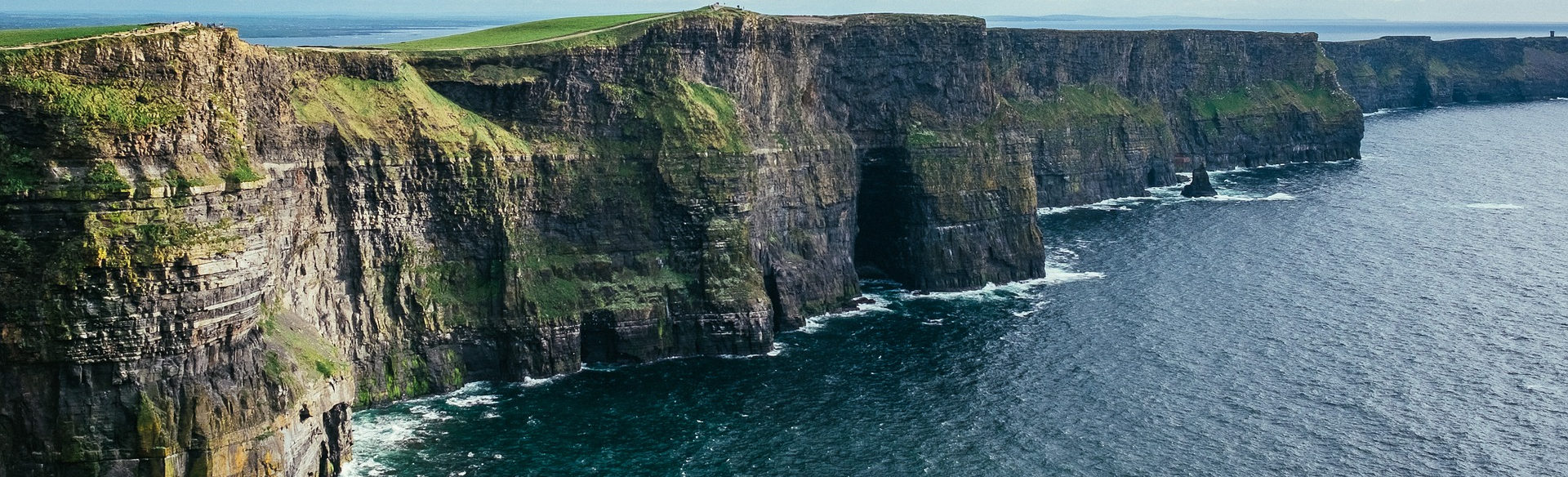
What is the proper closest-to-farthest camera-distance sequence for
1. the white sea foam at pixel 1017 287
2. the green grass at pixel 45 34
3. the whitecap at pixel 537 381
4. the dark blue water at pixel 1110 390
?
the green grass at pixel 45 34, the dark blue water at pixel 1110 390, the whitecap at pixel 537 381, the white sea foam at pixel 1017 287

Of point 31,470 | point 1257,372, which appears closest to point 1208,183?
point 1257,372

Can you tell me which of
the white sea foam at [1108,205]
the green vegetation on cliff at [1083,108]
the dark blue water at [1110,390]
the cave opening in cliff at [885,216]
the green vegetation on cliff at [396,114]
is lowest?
the dark blue water at [1110,390]

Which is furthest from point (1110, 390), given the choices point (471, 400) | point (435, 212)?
point (435, 212)

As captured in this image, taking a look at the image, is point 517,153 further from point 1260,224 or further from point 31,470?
point 1260,224

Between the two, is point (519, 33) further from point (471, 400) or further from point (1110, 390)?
point (1110, 390)

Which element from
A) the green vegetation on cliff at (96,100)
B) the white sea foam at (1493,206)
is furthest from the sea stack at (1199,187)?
the green vegetation on cliff at (96,100)

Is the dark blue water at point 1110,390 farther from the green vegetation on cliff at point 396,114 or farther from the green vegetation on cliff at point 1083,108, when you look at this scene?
the green vegetation on cliff at point 1083,108

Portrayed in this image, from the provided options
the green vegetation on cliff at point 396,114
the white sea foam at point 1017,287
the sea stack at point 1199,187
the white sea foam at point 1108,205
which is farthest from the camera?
the sea stack at point 1199,187

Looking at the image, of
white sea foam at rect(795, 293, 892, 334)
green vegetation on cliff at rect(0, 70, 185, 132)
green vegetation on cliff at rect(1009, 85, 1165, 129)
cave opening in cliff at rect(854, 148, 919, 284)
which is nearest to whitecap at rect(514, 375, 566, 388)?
white sea foam at rect(795, 293, 892, 334)
